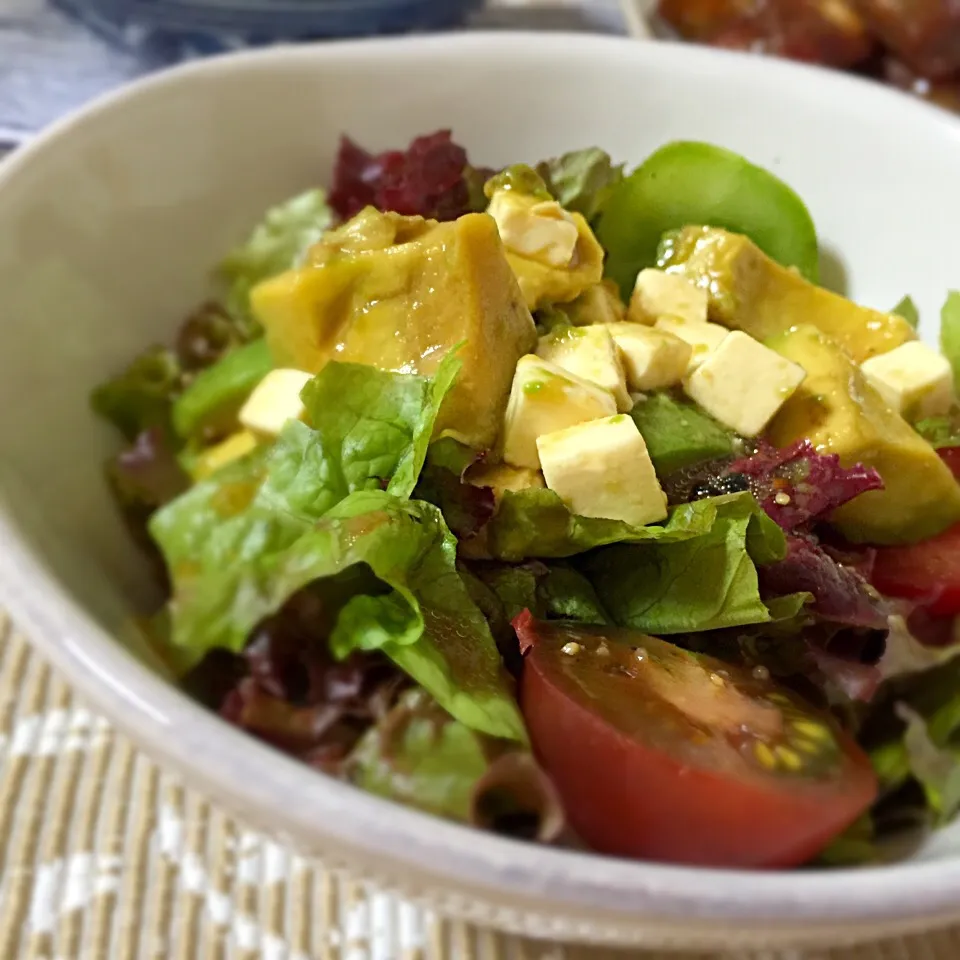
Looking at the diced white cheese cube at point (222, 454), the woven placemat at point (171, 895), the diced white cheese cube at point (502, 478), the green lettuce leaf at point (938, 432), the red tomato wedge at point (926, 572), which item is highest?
the green lettuce leaf at point (938, 432)

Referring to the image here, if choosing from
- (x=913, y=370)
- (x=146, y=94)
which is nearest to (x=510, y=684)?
(x=913, y=370)

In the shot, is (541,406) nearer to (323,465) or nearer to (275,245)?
(323,465)

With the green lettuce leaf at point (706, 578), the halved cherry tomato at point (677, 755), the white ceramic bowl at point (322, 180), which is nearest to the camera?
the white ceramic bowl at point (322, 180)

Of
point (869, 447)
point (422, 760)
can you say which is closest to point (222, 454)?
point (422, 760)

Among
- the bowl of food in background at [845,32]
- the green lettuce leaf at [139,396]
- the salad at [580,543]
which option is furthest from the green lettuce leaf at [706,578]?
the bowl of food in background at [845,32]

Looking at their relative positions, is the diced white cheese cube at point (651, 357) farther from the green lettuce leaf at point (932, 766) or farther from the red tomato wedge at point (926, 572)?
the green lettuce leaf at point (932, 766)

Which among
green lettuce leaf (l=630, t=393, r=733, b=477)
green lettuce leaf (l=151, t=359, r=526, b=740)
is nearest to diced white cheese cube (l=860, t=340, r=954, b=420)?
green lettuce leaf (l=630, t=393, r=733, b=477)

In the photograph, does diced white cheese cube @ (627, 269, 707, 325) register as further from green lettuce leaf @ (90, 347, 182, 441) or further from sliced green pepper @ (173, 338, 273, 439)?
green lettuce leaf @ (90, 347, 182, 441)
